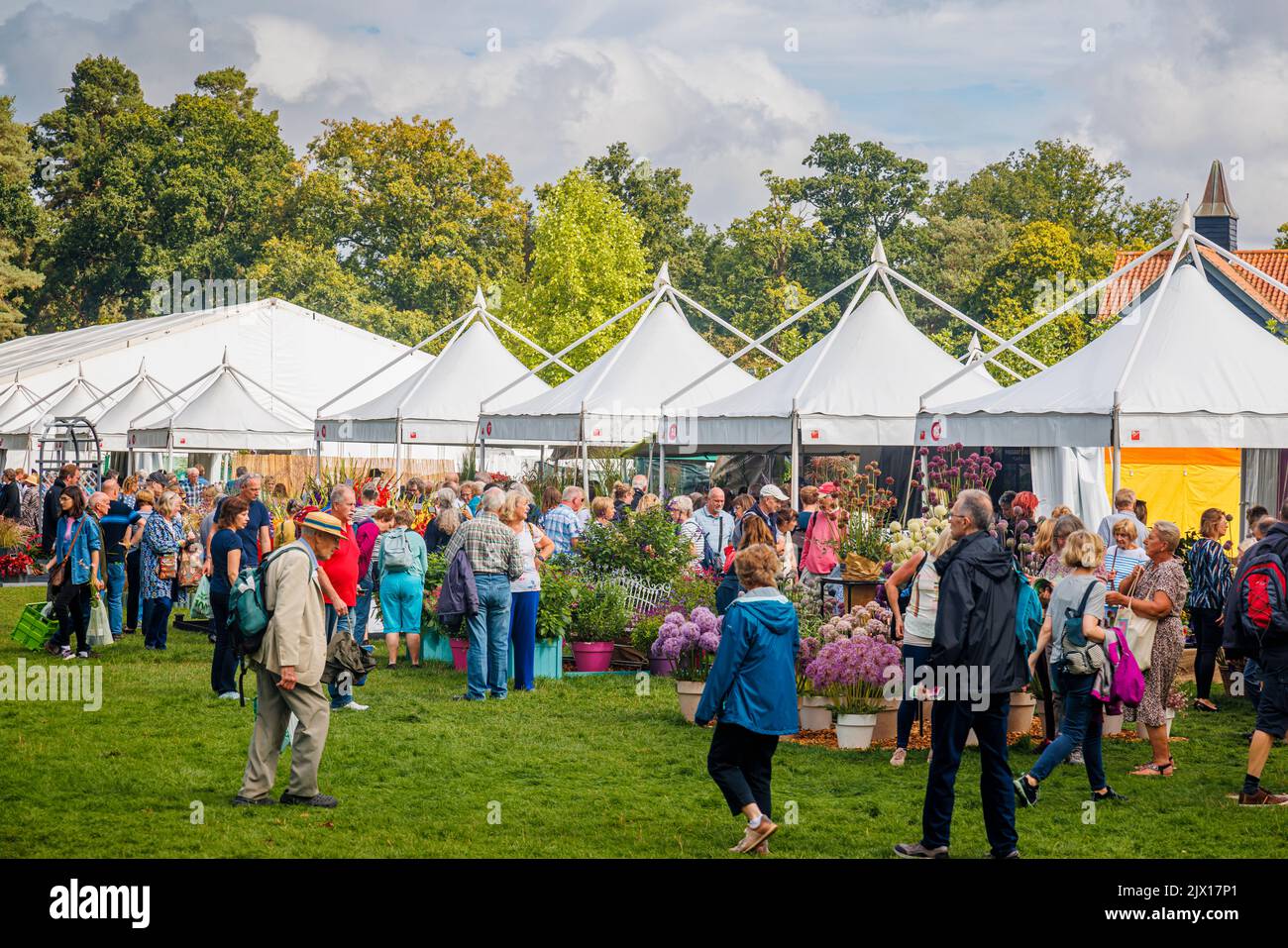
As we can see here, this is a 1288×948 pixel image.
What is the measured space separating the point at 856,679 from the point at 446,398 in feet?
53.8

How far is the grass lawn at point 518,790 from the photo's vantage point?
7.89m

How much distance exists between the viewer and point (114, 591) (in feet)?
56.6

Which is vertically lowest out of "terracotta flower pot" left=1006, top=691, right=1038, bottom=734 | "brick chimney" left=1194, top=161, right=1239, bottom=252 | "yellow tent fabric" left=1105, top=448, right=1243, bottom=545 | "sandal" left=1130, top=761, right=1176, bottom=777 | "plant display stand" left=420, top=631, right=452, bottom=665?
"sandal" left=1130, top=761, right=1176, bottom=777

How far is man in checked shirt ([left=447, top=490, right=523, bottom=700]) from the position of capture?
12844 mm

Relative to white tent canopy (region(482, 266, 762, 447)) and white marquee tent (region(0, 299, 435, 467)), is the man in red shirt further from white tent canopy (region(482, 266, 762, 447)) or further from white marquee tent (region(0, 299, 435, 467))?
white marquee tent (region(0, 299, 435, 467))

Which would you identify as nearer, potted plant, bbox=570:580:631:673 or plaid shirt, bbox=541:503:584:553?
potted plant, bbox=570:580:631:673

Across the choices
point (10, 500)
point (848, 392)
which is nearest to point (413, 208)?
A: point (10, 500)

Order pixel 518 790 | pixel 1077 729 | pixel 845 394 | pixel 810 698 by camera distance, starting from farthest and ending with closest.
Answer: pixel 845 394 < pixel 810 698 < pixel 518 790 < pixel 1077 729

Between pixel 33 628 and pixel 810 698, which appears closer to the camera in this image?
pixel 810 698

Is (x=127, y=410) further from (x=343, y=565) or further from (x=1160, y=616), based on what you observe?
(x=1160, y=616)

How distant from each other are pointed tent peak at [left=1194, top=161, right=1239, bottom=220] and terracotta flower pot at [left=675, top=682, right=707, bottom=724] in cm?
4285

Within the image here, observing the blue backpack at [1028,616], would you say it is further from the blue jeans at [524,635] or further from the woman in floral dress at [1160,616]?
the blue jeans at [524,635]

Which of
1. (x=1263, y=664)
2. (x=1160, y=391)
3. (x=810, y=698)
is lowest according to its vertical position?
(x=810, y=698)

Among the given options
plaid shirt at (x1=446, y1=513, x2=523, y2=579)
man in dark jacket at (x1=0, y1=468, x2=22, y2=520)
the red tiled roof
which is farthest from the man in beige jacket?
the red tiled roof
